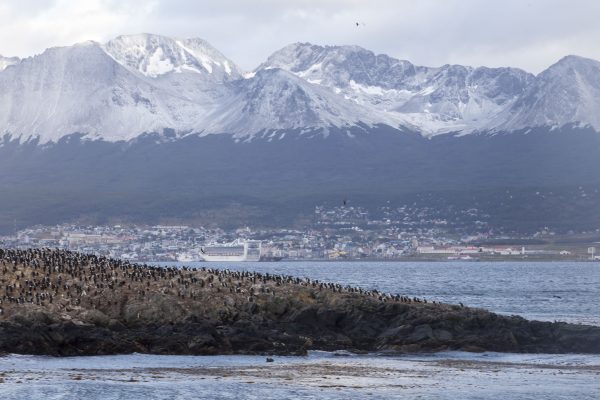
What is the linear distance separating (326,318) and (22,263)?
2099cm

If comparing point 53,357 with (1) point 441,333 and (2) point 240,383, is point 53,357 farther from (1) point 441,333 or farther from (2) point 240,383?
(1) point 441,333

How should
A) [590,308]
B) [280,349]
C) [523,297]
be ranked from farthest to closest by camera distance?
[523,297] → [590,308] → [280,349]

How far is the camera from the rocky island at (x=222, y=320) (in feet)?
252

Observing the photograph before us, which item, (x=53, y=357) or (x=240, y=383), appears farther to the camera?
(x=53, y=357)

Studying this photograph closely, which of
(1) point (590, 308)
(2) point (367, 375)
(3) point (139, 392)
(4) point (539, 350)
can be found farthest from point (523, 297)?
(3) point (139, 392)

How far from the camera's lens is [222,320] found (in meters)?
82.7

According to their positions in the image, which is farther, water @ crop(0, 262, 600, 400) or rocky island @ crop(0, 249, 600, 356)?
rocky island @ crop(0, 249, 600, 356)

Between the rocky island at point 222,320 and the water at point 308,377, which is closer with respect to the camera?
the water at point 308,377

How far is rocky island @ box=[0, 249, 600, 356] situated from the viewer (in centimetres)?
7694

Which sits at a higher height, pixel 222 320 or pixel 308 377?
pixel 222 320

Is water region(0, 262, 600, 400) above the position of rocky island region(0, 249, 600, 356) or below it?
below

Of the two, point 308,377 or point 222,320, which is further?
point 222,320

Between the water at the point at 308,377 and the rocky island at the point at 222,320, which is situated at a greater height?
the rocky island at the point at 222,320

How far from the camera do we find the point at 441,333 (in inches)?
3295
